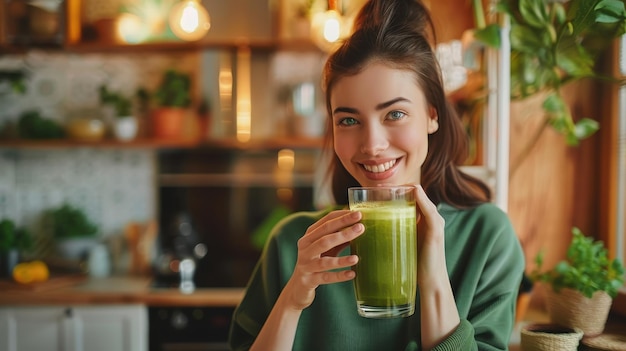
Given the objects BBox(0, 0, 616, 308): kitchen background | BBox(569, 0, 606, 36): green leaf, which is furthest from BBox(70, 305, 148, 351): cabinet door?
BBox(569, 0, 606, 36): green leaf

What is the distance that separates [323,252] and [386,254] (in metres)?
0.12

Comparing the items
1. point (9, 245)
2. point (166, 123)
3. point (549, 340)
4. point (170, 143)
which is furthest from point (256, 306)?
point (9, 245)

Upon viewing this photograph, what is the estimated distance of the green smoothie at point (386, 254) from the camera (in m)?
1.03

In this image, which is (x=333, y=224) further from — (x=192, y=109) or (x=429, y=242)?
(x=192, y=109)

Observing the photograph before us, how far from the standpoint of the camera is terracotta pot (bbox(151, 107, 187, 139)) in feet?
11.7

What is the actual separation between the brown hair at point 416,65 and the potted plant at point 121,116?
241 cm

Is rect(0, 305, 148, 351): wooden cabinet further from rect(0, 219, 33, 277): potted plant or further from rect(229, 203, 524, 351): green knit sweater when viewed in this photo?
rect(229, 203, 524, 351): green knit sweater

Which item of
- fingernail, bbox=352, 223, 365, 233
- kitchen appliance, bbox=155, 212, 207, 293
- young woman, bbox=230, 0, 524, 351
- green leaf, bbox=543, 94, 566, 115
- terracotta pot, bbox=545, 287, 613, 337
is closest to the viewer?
fingernail, bbox=352, 223, 365, 233

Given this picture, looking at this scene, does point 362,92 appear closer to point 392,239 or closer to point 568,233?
point 392,239

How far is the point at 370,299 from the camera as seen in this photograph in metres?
1.05

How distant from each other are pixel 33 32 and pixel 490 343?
130 inches

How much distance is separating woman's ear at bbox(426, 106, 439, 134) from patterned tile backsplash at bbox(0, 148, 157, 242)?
9.33ft

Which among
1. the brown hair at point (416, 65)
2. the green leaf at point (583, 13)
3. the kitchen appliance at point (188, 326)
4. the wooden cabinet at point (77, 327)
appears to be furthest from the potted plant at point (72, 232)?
the green leaf at point (583, 13)

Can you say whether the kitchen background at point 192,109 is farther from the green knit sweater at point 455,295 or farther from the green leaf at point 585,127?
the green knit sweater at point 455,295
